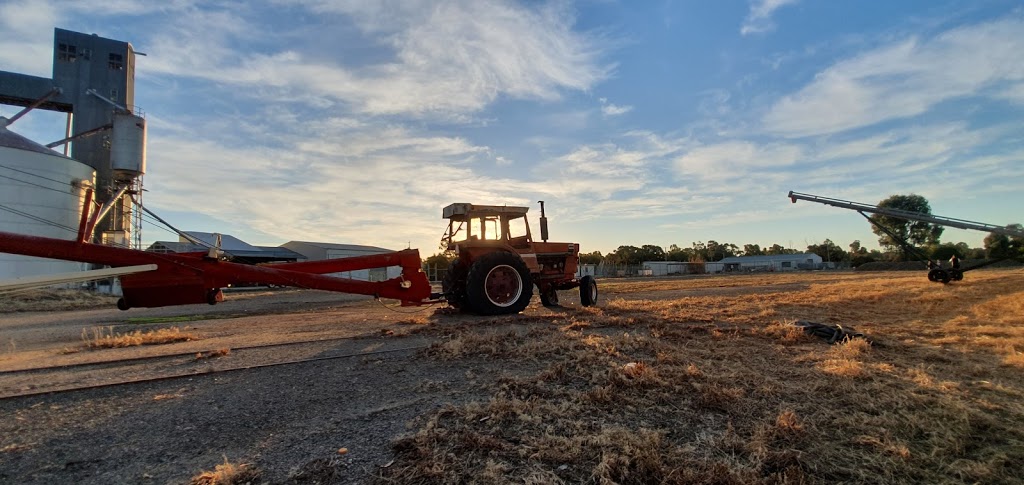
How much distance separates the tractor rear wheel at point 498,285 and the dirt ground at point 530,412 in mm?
3393

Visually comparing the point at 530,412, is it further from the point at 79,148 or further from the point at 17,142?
the point at 79,148

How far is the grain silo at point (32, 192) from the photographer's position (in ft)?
102

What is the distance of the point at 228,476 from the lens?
2588 millimetres

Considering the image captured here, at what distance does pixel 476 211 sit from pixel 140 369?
703 centimetres

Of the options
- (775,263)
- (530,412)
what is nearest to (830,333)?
(530,412)

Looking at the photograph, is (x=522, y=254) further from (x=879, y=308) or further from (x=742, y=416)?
(x=879, y=308)

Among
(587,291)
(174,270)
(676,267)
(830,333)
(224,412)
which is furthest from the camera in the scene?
(676,267)

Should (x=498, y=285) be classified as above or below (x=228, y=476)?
above

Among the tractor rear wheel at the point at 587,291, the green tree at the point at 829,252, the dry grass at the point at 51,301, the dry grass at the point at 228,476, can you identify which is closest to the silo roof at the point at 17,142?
the dry grass at the point at 51,301

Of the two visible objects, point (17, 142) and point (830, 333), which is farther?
point (17, 142)

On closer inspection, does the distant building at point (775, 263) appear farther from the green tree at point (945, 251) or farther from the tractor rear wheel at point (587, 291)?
the tractor rear wheel at point (587, 291)

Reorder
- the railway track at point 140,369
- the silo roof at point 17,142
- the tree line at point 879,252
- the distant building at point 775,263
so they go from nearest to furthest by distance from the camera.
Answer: the railway track at point 140,369
the silo roof at point 17,142
the tree line at point 879,252
the distant building at point 775,263

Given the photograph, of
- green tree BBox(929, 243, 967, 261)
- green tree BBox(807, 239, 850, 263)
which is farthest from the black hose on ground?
green tree BBox(807, 239, 850, 263)

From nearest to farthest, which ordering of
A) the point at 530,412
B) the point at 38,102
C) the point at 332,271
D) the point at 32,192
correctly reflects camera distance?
the point at 530,412, the point at 332,271, the point at 32,192, the point at 38,102
